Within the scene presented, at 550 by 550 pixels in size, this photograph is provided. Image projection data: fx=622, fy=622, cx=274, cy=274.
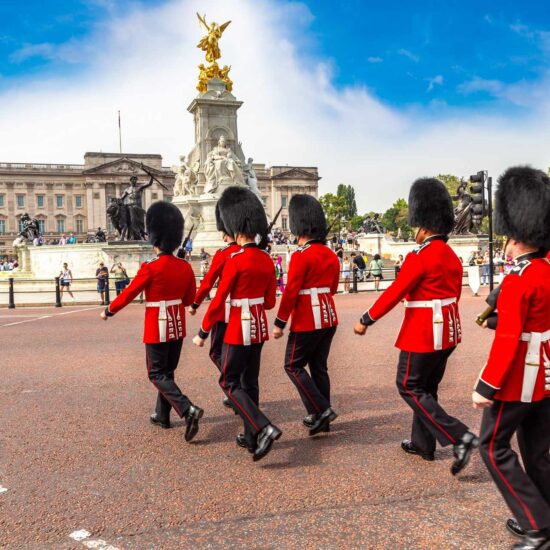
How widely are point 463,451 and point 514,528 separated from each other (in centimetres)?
88

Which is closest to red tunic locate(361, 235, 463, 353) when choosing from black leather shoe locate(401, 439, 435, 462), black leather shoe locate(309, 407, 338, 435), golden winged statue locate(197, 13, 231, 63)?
black leather shoe locate(401, 439, 435, 462)

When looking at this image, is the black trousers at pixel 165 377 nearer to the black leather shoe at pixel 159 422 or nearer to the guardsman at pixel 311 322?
the black leather shoe at pixel 159 422

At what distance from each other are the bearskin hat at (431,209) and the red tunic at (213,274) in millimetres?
1887

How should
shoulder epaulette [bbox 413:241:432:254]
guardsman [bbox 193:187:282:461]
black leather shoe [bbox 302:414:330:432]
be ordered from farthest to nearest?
black leather shoe [bbox 302:414:330:432] < guardsman [bbox 193:187:282:461] < shoulder epaulette [bbox 413:241:432:254]

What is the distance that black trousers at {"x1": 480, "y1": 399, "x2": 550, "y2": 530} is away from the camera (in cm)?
322

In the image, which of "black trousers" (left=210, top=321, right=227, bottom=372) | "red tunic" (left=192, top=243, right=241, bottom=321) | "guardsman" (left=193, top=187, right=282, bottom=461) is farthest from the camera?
"black trousers" (left=210, top=321, right=227, bottom=372)

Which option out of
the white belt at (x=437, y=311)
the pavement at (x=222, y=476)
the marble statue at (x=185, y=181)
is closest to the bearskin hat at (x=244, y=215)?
the white belt at (x=437, y=311)

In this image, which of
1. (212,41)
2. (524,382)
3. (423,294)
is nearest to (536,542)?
(524,382)

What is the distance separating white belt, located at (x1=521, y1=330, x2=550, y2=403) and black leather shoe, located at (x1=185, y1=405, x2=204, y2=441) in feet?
8.92

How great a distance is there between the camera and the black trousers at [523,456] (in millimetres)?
3225

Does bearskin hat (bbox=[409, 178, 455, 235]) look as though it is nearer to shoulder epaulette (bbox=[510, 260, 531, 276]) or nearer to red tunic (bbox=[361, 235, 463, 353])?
red tunic (bbox=[361, 235, 463, 353])

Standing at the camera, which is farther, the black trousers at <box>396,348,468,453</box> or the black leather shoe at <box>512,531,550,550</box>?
the black trousers at <box>396,348,468,453</box>

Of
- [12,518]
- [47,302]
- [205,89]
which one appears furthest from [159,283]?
[205,89]

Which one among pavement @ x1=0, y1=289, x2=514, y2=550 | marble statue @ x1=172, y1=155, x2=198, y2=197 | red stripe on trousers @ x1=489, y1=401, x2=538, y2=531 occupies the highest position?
marble statue @ x1=172, y1=155, x2=198, y2=197
